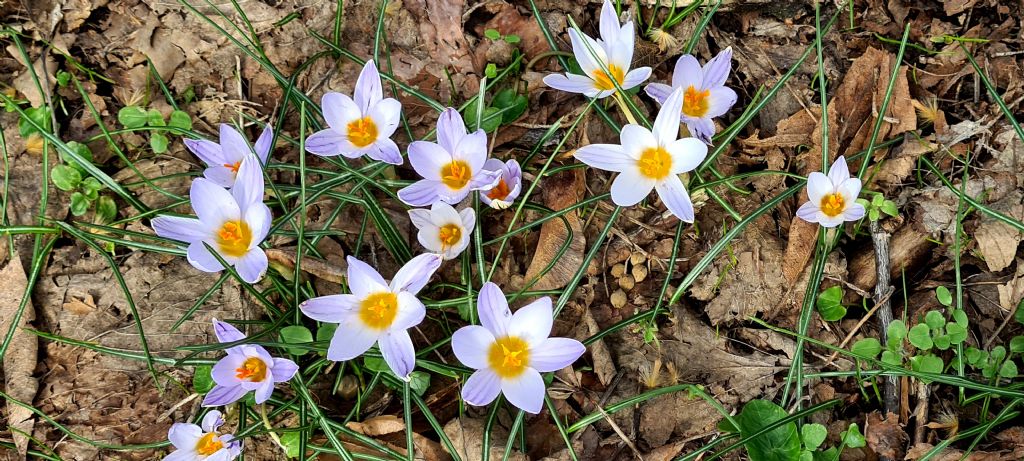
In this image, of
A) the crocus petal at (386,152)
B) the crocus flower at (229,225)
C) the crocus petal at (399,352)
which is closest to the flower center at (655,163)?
the crocus petal at (386,152)

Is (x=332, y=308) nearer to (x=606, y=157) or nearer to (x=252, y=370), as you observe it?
(x=252, y=370)

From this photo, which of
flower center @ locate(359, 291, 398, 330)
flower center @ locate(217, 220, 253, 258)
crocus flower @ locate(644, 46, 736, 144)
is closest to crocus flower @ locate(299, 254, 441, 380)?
flower center @ locate(359, 291, 398, 330)

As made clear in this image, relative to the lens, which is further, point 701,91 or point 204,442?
point 701,91

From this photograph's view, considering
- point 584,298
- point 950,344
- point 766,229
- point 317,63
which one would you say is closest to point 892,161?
point 766,229

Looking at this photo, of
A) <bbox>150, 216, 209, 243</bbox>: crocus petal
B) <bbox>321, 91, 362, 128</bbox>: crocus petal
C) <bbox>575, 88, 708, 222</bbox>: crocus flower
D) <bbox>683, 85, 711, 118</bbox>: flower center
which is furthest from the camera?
<bbox>683, 85, 711, 118</bbox>: flower center

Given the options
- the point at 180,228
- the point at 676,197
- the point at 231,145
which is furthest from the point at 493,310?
the point at 231,145

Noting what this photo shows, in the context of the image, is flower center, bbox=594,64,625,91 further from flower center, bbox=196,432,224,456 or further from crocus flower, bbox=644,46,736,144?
flower center, bbox=196,432,224,456
